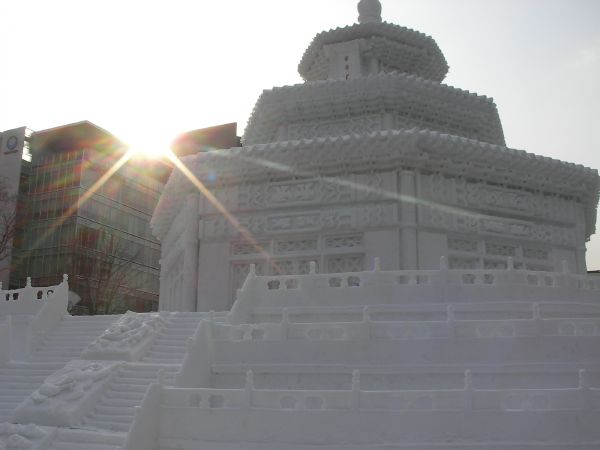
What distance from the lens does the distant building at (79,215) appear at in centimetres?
4766

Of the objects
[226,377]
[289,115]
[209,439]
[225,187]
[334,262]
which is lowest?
[209,439]

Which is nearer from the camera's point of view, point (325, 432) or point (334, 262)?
point (325, 432)

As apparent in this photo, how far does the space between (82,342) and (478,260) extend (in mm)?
12838

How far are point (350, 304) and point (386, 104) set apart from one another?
12.1 m

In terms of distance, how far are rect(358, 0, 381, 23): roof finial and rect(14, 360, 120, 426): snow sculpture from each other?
2215cm

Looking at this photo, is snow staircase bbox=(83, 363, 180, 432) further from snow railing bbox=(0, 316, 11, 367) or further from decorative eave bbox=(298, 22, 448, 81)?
decorative eave bbox=(298, 22, 448, 81)

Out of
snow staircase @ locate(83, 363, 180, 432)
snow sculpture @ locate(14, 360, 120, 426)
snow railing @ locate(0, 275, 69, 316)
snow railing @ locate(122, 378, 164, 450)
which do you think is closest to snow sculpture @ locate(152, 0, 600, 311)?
snow railing @ locate(0, 275, 69, 316)

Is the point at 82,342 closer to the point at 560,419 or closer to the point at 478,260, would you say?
the point at 560,419

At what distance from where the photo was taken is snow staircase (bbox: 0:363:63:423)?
12781 mm

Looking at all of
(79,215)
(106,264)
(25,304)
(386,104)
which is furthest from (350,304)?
(79,215)

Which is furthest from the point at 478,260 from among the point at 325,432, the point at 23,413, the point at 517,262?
the point at 23,413

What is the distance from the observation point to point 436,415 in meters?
9.55

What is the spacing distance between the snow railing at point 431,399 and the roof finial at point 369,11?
2332 cm

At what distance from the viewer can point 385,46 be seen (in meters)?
28.1
